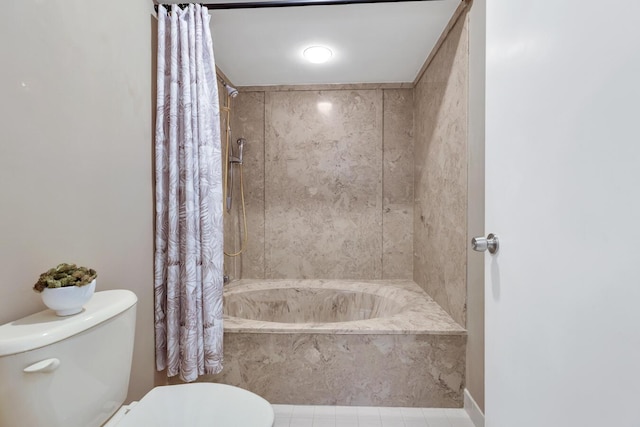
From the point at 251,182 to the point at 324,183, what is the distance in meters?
0.68

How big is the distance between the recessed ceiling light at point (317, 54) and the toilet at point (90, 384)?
6.05 feet

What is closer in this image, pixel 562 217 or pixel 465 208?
pixel 562 217

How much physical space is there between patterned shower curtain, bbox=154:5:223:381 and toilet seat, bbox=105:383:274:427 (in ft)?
1.46

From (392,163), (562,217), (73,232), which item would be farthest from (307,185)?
(562,217)

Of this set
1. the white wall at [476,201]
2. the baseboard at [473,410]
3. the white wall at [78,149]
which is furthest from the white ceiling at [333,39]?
the baseboard at [473,410]

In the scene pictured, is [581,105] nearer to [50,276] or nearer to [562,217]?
[562,217]

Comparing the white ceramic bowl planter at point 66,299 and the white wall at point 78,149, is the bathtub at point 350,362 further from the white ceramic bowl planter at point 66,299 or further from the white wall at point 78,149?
the white ceramic bowl planter at point 66,299

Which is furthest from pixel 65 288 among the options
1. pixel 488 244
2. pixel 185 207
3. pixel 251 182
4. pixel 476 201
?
pixel 251 182

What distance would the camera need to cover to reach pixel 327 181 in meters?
2.78

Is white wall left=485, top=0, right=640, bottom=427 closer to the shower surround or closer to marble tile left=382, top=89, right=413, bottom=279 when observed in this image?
the shower surround

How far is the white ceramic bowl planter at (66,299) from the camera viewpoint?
0.80 m

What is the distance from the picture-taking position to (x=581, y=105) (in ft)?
1.69

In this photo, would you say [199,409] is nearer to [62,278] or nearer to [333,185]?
[62,278]

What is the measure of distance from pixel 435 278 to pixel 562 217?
Result: 66.8 inches
